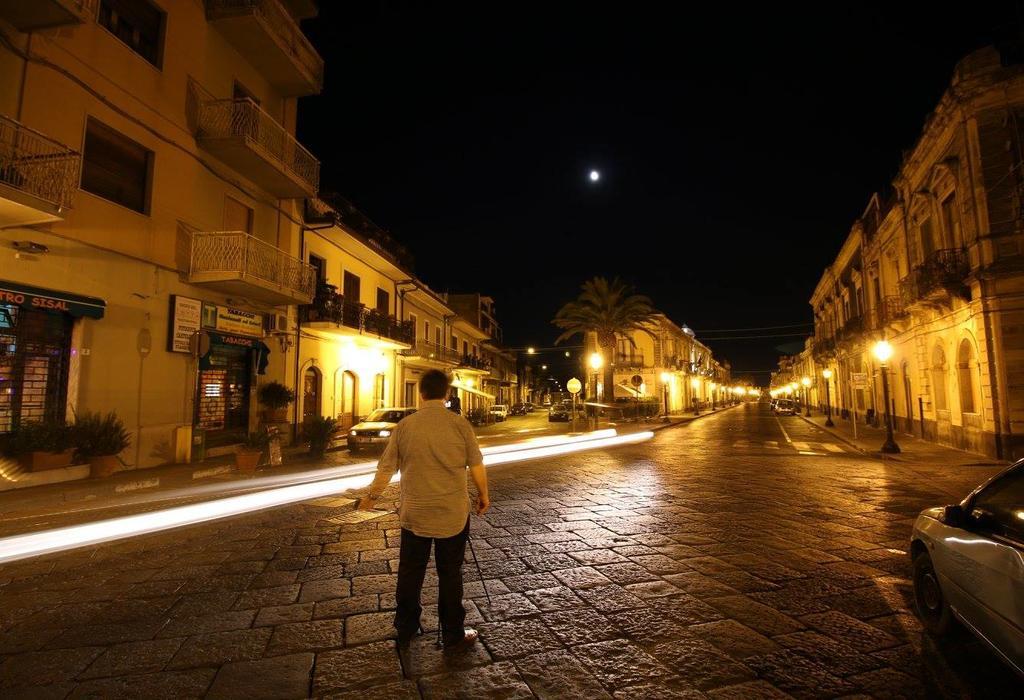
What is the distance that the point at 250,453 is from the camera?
11.8 meters

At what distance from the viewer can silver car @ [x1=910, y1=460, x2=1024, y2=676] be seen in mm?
2570

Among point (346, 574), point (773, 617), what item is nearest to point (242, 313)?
point (346, 574)

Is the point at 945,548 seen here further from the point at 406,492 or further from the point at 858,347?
the point at 858,347

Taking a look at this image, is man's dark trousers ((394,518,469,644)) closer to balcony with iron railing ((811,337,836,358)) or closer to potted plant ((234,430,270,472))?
potted plant ((234,430,270,472))

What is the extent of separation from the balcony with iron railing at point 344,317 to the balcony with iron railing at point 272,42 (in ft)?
21.5

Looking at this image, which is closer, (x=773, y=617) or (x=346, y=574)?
(x=773, y=617)

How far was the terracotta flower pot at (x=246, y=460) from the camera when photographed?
38.4 feet

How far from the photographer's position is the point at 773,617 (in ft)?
12.4

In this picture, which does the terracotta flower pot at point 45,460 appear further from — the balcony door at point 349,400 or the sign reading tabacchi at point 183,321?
the balcony door at point 349,400

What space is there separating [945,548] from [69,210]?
13171 millimetres

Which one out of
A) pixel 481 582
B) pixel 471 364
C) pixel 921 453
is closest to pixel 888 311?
pixel 921 453

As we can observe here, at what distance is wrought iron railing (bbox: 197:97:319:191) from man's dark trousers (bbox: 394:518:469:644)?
13.3 metres

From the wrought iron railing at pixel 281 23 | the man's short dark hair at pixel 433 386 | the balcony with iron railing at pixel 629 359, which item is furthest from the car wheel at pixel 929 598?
the balcony with iron railing at pixel 629 359

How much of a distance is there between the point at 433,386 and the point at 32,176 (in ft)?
31.8
